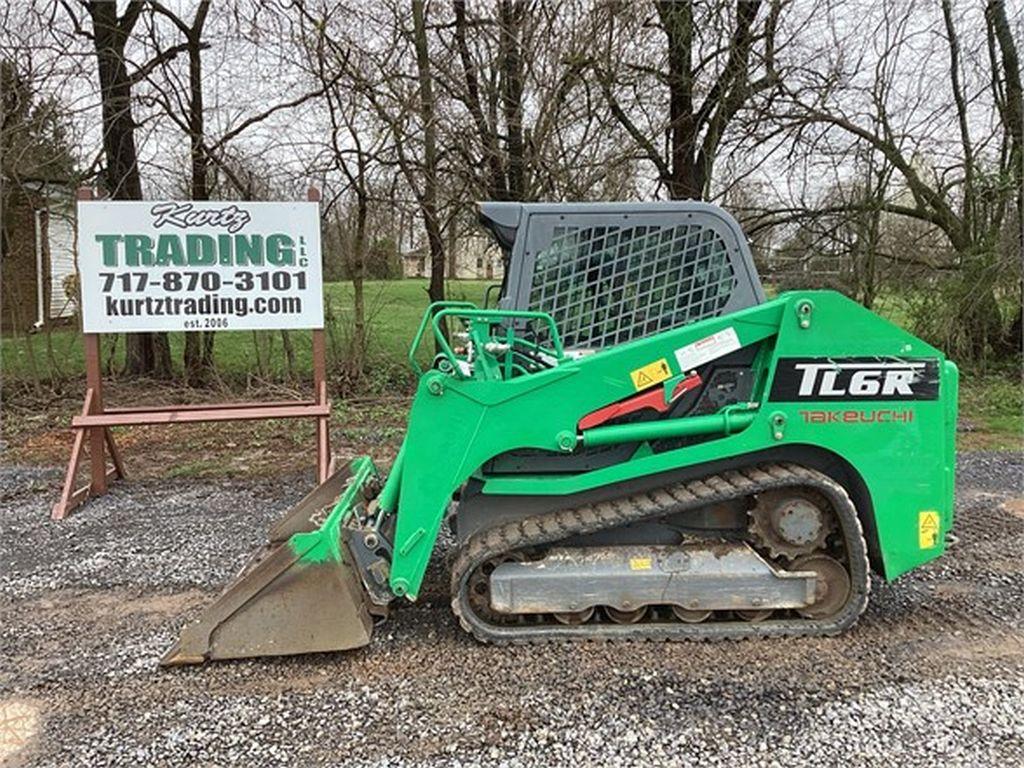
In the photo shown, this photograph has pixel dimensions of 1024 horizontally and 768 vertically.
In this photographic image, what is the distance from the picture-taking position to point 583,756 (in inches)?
107

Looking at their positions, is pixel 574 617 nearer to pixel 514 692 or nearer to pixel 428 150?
pixel 514 692

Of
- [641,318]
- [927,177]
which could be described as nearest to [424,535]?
[641,318]

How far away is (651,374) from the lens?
11.7ft

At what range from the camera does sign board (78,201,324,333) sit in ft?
20.4

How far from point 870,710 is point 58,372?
10.2 m

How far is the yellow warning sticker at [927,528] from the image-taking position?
359cm

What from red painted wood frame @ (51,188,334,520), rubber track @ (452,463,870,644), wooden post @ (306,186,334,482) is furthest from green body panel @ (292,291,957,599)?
red painted wood frame @ (51,188,334,520)

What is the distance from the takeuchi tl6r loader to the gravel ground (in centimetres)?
16

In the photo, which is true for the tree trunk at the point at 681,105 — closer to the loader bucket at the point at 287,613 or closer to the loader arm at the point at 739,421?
the loader arm at the point at 739,421

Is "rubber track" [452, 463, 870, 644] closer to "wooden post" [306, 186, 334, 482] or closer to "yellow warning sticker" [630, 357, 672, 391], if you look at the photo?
"yellow warning sticker" [630, 357, 672, 391]

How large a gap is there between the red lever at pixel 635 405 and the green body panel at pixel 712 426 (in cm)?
4

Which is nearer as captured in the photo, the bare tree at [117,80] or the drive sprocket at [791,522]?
the drive sprocket at [791,522]

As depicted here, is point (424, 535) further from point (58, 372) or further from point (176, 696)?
point (58, 372)

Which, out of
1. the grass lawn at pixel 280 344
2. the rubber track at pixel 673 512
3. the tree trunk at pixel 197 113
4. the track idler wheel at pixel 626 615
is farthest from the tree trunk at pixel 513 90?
the track idler wheel at pixel 626 615
